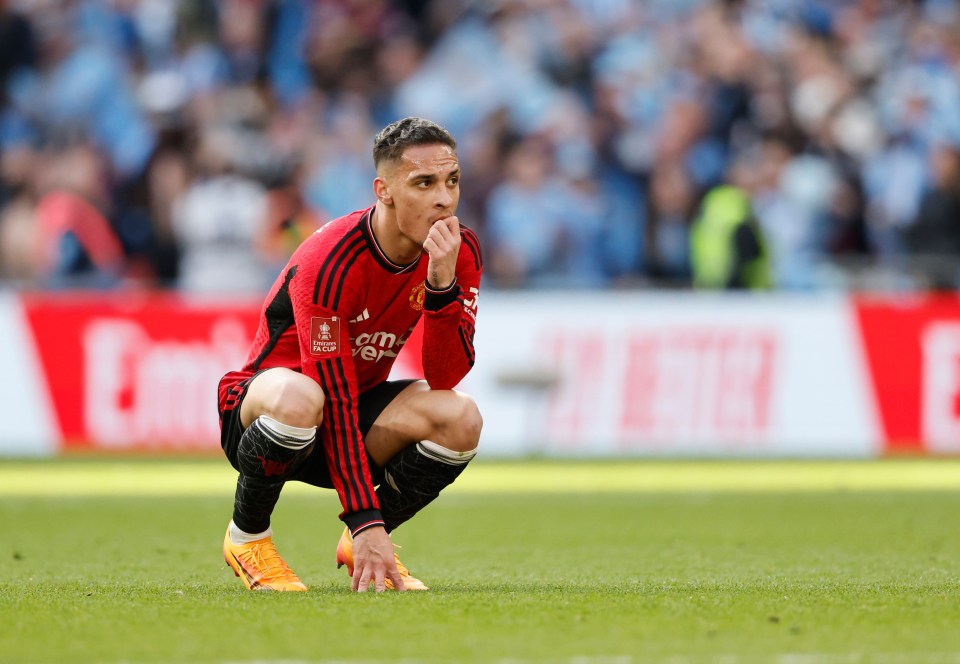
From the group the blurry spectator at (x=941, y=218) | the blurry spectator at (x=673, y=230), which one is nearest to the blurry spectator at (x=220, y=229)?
the blurry spectator at (x=673, y=230)

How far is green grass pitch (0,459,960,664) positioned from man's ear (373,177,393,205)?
1458mm

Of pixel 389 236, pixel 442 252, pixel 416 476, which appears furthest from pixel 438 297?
pixel 416 476

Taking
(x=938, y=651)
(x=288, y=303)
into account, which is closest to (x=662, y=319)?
(x=288, y=303)

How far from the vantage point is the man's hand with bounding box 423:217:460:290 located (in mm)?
5508

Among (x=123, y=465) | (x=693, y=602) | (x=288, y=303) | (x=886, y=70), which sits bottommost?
(x=123, y=465)

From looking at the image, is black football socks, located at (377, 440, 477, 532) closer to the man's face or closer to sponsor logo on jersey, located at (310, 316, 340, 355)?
sponsor logo on jersey, located at (310, 316, 340, 355)

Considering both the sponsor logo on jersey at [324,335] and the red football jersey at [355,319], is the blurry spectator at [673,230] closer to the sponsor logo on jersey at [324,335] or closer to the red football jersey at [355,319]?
the red football jersey at [355,319]

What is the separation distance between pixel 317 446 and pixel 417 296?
71cm

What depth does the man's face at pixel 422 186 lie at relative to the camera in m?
5.66

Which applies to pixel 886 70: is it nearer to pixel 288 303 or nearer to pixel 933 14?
pixel 933 14

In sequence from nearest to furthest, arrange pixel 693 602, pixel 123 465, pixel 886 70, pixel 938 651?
pixel 938 651, pixel 693 602, pixel 123 465, pixel 886 70

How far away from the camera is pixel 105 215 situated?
14.6 meters

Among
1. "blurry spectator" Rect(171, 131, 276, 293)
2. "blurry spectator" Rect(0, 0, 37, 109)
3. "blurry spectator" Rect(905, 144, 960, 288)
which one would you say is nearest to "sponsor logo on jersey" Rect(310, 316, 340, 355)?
"blurry spectator" Rect(171, 131, 276, 293)

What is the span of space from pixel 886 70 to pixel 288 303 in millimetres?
11510
